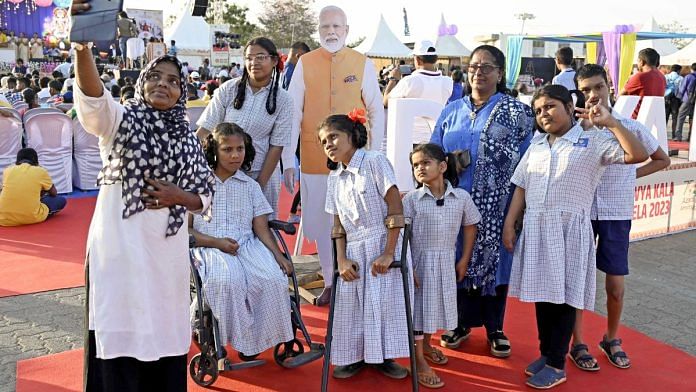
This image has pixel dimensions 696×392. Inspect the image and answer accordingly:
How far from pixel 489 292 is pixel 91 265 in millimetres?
2181

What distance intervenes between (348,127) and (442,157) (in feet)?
1.76

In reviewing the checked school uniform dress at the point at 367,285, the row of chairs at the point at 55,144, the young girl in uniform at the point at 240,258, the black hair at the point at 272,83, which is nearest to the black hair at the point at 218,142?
the young girl in uniform at the point at 240,258

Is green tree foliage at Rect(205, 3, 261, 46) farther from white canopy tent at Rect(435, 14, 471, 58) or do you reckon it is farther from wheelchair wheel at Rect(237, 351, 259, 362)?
wheelchair wheel at Rect(237, 351, 259, 362)

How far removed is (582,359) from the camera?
3.52 metres

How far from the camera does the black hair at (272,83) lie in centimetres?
384

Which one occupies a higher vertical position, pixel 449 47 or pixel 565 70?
pixel 449 47

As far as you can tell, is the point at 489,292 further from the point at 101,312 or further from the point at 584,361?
the point at 101,312

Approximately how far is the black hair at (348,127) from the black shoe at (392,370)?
3.94 ft

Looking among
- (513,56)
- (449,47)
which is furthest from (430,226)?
(449,47)

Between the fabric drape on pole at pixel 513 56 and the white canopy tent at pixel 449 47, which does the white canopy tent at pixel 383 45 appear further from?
the fabric drape on pole at pixel 513 56

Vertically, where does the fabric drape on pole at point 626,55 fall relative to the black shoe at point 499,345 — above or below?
Answer: above

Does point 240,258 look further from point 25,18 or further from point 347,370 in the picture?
point 25,18

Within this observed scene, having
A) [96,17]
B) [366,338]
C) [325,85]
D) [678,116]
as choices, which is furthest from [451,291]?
[678,116]

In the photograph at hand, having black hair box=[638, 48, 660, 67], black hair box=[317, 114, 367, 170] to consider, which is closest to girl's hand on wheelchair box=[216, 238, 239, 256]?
black hair box=[317, 114, 367, 170]
